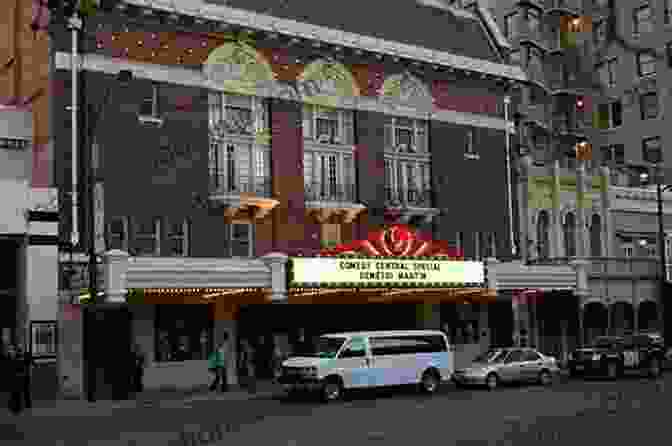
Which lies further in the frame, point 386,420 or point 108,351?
point 108,351

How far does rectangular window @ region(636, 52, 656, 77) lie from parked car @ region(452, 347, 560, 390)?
123ft

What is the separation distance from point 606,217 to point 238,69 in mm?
21657

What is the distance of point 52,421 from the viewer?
24531 millimetres

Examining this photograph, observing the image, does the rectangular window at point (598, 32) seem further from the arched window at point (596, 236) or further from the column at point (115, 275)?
the column at point (115, 275)

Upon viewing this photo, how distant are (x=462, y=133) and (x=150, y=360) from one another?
18343mm

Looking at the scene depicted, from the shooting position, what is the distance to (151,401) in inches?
1163

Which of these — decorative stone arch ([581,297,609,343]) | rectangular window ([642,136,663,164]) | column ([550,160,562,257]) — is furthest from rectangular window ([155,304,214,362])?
rectangular window ([642,136,663,164])

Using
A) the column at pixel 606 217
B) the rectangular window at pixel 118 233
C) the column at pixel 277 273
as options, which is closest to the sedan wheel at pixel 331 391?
the column at pixel 277 273

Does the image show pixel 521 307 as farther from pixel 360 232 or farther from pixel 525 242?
pixel 360 232

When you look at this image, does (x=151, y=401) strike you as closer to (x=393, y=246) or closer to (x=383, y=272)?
(x=383, y=272)

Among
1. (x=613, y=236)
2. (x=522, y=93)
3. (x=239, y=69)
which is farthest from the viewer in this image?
(x=522, y=93)

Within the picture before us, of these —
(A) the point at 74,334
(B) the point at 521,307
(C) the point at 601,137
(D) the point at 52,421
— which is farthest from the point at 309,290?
(C) the point at 601,137

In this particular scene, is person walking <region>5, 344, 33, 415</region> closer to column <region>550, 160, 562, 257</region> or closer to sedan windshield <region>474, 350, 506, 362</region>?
sedan windshield <region>474, 350, 506, 362</region>

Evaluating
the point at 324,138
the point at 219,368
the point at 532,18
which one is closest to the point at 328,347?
the point at 219,368
